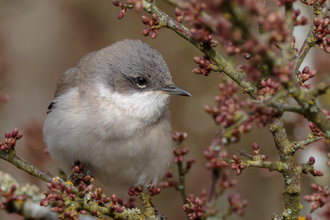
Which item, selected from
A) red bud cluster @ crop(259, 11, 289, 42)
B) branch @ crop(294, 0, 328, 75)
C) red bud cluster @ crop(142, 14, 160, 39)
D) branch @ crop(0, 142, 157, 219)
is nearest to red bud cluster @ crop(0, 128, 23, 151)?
branch @ crop(0, 142, 157, 219)

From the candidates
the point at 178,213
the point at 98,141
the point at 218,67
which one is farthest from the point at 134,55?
the point at 178,213

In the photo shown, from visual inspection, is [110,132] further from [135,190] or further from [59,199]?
[59,199]

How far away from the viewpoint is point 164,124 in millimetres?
4773

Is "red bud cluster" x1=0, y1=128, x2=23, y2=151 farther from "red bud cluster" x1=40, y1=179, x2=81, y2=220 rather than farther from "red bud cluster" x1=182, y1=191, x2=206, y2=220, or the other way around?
"red bud cluster" x1=182, y1=191, x2=206, y2=220

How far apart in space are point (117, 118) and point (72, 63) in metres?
4.73

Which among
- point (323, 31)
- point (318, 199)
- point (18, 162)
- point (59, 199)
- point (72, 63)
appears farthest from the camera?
point (72, 63)

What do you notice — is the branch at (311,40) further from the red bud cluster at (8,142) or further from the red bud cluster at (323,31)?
the red bud cluster at (8,142)

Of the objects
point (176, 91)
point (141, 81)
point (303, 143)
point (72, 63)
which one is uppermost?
point (72, 63)

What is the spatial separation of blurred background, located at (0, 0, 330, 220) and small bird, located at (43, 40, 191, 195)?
0.94 m

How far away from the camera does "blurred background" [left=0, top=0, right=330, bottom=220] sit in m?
5.60

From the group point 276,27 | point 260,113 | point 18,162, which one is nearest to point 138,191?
point 18,162

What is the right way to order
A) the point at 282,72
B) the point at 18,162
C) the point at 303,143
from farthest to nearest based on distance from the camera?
the point at 18,162 < the point at 303,143 < the point at 282,72

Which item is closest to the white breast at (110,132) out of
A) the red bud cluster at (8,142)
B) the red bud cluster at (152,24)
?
the red bud cluster at (8,142)

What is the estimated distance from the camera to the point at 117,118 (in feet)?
14.1
